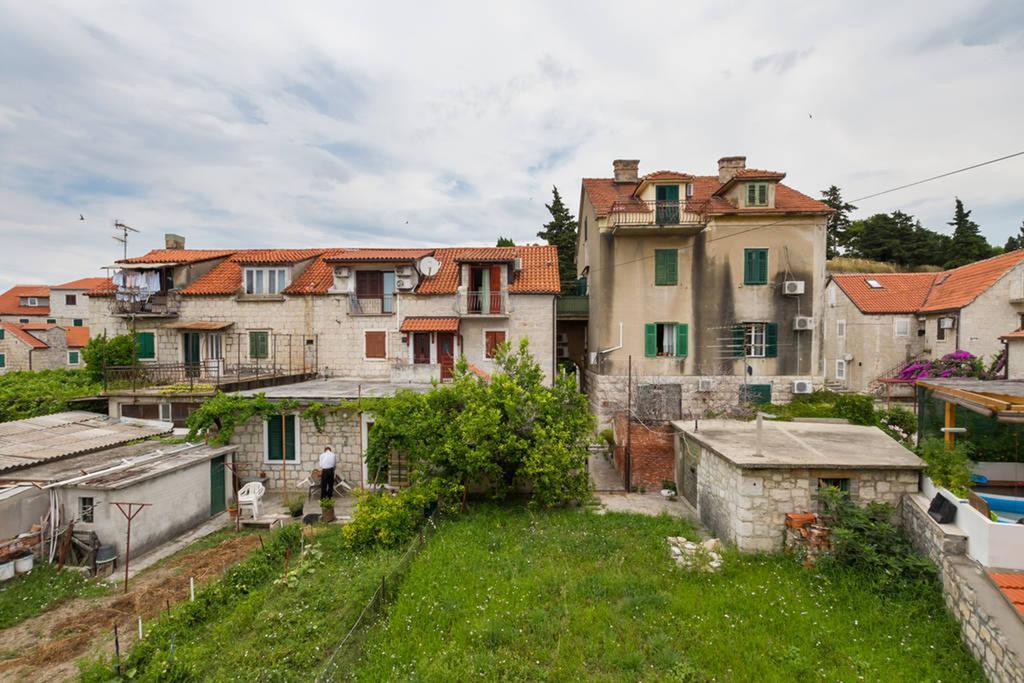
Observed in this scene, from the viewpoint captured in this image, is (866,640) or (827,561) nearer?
(866,640)

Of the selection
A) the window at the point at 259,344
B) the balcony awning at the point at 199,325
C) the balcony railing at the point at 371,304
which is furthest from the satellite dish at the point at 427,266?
the balcony awning at the point at 199,325

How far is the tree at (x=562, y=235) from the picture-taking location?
3650 cm

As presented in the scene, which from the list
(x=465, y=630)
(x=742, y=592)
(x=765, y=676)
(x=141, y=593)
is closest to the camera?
(x=765, y=676)

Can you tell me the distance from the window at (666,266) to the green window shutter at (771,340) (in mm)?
4739

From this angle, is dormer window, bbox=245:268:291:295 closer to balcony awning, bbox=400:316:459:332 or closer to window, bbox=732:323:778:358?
balcony awning, bbox=400:316:459:332

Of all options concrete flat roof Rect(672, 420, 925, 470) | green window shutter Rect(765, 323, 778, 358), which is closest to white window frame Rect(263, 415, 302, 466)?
concrete flat roof Rect(672, 420, 925, 470)

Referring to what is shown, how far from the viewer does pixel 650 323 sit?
2056 cm

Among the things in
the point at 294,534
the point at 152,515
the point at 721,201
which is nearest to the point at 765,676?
the point at 294,534

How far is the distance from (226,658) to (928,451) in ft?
42.6

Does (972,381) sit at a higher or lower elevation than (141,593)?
higher

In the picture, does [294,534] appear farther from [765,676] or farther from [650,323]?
[650,323]

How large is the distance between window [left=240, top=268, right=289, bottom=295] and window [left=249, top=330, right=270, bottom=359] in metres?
2.07

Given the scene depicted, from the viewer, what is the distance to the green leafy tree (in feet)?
65.4

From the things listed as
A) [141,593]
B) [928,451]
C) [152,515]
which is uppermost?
[928,451]
